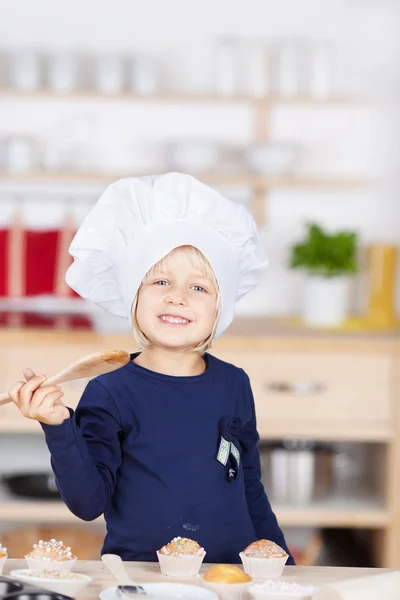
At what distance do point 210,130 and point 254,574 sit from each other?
8.06ft

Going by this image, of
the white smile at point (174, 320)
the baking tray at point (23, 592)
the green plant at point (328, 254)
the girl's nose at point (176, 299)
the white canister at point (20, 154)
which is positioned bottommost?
the baking tray at point (23, 592)

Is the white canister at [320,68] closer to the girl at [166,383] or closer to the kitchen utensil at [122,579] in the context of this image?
the girl at [166,383]

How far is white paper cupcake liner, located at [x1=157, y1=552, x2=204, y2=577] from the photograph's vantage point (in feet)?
3.33

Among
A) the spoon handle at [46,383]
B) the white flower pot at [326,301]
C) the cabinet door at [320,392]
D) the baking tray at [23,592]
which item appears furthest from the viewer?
the white flower pot at [326,301]

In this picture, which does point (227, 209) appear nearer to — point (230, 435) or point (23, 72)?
point (230, 435)

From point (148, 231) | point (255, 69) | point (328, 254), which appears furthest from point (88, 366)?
point (255, 69)

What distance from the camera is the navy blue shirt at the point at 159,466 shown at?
1.20 meters

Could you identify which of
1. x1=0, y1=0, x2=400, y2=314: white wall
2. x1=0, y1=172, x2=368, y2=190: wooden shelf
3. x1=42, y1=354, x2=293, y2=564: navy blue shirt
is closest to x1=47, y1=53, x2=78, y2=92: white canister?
x1=0, y1=0, x2=400, y2=314: white wall

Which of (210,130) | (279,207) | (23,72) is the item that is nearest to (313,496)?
(279,207)

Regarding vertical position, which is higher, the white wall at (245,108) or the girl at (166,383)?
the white wall at (245,108)

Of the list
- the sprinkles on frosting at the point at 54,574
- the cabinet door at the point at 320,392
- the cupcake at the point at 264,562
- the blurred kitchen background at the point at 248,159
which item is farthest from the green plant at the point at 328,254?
the sprinkles on frosting at the point at 54,574

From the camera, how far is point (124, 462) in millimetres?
1233

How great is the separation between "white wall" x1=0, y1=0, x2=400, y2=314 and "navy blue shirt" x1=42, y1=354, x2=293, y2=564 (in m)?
2.08

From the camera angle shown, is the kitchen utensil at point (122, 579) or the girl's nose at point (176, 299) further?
the girl's nose at point (176, 299)
